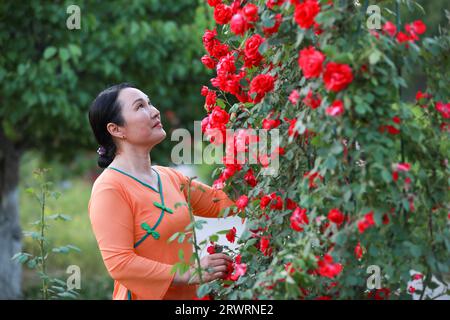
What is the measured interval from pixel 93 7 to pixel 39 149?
1.88 meters

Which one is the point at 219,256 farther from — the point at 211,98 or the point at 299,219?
the point at 211,98

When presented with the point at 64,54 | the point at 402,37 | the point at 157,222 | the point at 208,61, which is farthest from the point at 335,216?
the point at 64,54

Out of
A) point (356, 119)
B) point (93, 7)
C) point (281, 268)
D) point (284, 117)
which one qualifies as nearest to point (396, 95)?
point (356, 119)

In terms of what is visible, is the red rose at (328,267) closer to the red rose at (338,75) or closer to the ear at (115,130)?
the red rose at (338,75)

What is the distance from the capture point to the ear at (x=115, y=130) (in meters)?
2.81

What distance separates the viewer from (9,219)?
21.2ft

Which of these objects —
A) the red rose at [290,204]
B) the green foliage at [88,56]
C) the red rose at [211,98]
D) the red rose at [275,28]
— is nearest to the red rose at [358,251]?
the red rose at [290,204]

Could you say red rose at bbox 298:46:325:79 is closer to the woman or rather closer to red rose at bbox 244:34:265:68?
red rose at bbox 244:34:265:68

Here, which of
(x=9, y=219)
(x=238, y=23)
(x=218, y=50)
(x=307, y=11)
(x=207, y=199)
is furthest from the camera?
(x=9, y=219)

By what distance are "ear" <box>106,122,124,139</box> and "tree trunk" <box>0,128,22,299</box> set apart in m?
3.73

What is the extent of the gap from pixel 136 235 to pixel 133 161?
1.10ft

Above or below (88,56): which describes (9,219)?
below

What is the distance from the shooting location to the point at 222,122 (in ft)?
8.68

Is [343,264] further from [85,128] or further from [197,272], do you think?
[85,128]
